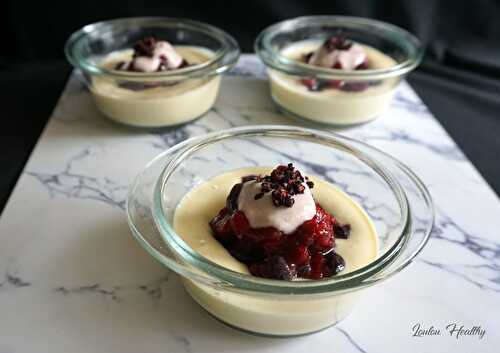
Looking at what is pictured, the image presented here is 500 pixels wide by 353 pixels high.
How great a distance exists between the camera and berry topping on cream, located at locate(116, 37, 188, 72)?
5.43 feet

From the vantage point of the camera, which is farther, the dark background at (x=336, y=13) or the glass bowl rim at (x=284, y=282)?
the dark background at (x=336, y=13)

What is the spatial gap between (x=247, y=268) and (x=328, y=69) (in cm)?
81

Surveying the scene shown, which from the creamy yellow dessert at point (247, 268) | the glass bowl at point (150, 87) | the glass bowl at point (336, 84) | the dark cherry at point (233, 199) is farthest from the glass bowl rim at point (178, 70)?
the dark cherry at point (233, 199)

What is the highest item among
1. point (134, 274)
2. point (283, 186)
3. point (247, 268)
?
point (283, 186)

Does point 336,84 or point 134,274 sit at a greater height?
point 336,84

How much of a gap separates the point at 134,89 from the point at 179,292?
701 mm

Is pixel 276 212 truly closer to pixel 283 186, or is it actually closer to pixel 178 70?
pixel 283 186

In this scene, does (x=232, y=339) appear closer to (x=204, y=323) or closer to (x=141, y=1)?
(x=204, y=323)

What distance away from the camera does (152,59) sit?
1668 mm

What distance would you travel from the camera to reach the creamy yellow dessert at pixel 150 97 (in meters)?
1.59

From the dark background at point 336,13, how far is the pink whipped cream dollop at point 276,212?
95 centimetres

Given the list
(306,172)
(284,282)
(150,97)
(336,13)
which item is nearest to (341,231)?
(284,282)

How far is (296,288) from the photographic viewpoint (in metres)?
0.91

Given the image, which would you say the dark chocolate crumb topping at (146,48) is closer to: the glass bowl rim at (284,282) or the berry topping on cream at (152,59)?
the berry topping on cream at (152,59)
